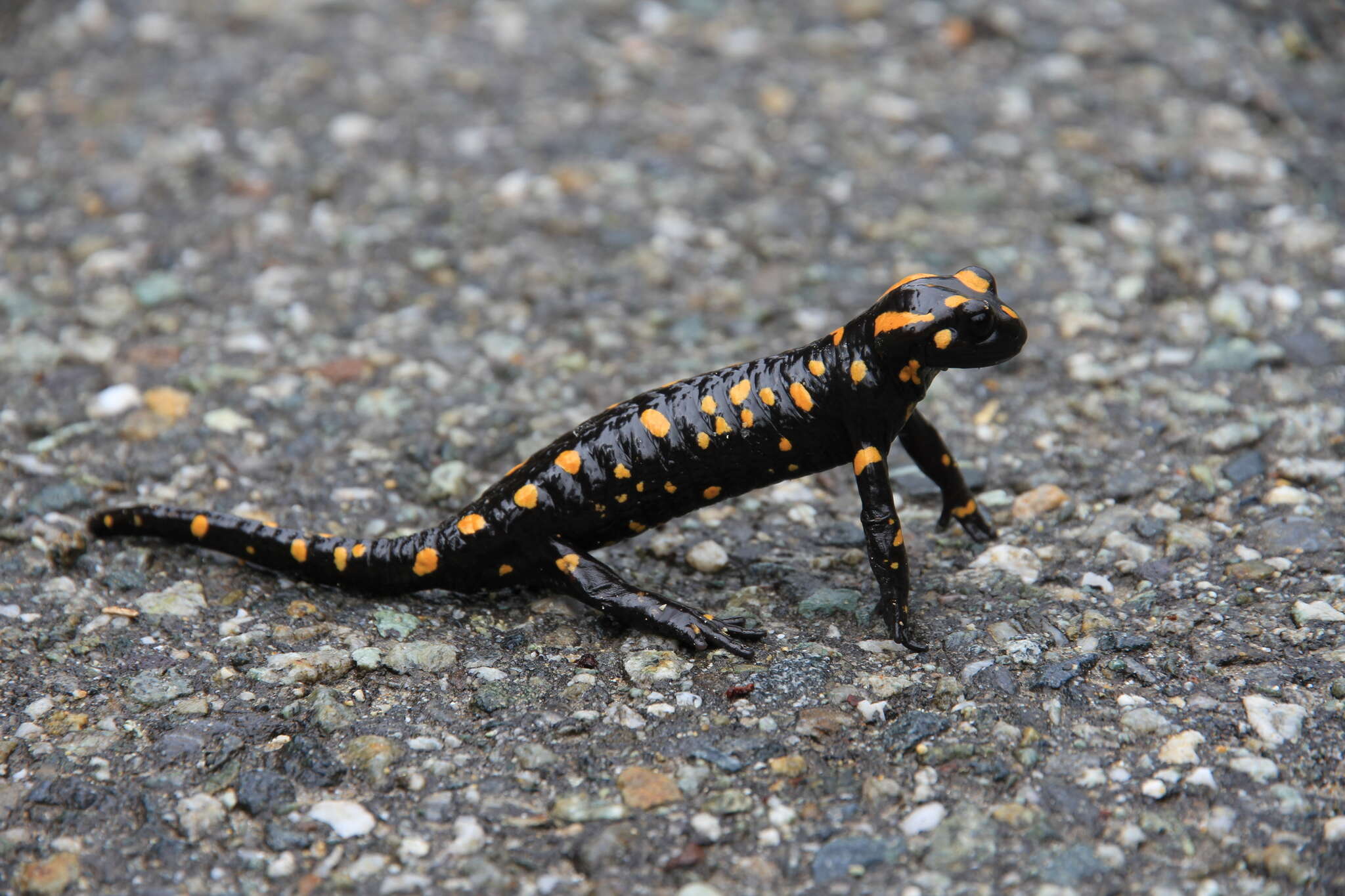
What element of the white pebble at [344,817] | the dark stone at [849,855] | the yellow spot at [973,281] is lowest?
the dark stone at [849,855]

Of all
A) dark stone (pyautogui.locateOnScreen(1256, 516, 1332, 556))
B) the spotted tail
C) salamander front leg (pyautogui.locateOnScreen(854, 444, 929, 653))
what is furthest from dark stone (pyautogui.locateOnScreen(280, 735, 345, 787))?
dark stone (pyautogui.locateOnScreen(1256, 516, 1332, 556))

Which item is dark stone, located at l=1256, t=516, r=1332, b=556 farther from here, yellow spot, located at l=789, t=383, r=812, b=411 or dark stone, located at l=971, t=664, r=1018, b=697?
yellow spot, located at l=789, t=383, r=812, b=411

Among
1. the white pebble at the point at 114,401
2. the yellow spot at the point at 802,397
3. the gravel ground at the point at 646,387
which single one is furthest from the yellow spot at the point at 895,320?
the white pebble at the point at 114,401

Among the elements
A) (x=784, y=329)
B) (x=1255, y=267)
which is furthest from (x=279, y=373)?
(x=1255, y=267)

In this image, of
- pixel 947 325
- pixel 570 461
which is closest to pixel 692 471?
pixel 570 461

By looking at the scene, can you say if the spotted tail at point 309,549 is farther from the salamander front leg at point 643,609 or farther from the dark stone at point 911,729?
the dark stone at point 911,729

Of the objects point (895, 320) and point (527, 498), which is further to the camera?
point (527, 498)

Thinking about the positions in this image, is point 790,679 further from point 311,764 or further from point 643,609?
point 311,764
